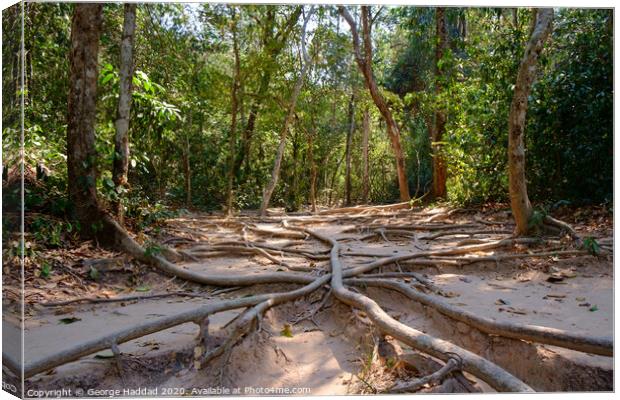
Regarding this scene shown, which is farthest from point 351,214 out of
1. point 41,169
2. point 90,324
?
point 90,324

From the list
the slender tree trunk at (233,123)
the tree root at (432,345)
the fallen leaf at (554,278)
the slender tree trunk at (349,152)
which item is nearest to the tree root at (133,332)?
the tree root at (432,345)

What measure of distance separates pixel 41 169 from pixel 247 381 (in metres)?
2.50

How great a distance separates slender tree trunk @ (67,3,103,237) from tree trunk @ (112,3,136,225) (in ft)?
0.69

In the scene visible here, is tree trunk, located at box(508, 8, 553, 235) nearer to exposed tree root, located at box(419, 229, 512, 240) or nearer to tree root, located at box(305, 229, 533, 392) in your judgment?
exposed tree root, located at box(419, 229, 512, 240)

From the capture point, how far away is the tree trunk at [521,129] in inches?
159

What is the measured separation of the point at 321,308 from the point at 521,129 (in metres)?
2.56

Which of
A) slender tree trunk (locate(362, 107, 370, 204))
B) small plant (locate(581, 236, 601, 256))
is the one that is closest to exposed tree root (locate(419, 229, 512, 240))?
small plant (locate(581, 236, 601, 256))

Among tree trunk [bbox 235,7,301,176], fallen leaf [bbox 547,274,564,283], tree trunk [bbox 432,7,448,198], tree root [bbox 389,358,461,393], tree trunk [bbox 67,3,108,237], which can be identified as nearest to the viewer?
tree root [bbox 389,358,461,393]

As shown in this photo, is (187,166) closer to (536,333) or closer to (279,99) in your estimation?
(279,99)

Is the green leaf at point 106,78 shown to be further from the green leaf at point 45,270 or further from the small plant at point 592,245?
the small plant at point 592,245

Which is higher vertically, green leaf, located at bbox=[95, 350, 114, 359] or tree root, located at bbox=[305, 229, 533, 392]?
tree root, located at bbox=[305, 229, 533, 392]

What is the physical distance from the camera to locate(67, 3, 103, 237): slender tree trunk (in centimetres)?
381

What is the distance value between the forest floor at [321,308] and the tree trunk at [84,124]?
1.12ft

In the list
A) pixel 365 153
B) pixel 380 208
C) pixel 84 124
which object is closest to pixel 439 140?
pixel 380 208
